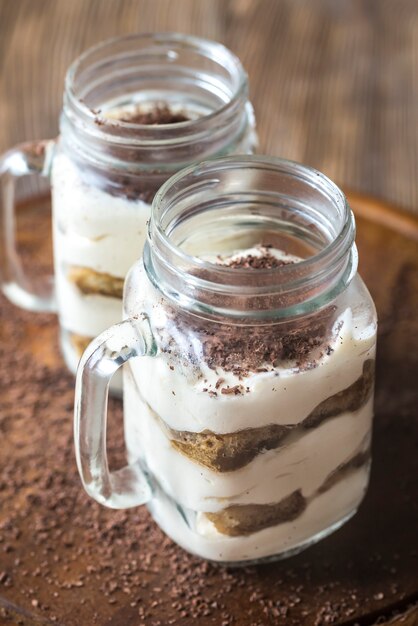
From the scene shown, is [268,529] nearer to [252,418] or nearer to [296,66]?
[252,418]

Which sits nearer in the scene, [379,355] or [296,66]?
[379,355]

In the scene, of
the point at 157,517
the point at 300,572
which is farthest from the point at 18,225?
the point at 300,572

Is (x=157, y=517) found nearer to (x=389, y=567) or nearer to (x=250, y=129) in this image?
(x=389, y=567)

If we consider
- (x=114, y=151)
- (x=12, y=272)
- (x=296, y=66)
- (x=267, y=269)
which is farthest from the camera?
(x=296, y=66)

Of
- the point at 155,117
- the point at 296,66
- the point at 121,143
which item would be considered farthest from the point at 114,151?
the point at 296,66

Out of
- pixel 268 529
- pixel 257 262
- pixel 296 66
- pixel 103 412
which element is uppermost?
pixel 257 262

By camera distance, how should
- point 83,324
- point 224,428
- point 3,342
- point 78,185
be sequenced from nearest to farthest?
point 224,428
point 78,185
point 83,324
point 3,342

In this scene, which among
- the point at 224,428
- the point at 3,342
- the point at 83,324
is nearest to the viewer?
the point at 224,428
